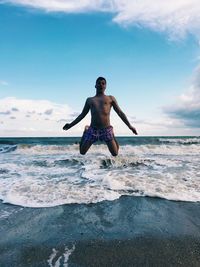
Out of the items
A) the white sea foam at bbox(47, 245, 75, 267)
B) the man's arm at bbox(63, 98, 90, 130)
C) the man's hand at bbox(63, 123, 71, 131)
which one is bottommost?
the white sea foam at bbox(47, 245, 75, 267)

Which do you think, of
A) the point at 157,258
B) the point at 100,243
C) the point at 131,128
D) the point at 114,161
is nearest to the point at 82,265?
the point at 100,243

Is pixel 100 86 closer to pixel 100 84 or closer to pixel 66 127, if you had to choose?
pixel 100 84

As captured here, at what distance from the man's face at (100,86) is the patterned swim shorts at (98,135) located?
2.81 ft

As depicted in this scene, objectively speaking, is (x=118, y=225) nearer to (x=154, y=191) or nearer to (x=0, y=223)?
(x=0, y=223)

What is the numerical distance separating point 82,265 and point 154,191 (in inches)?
185

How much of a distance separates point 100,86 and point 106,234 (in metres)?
3.03

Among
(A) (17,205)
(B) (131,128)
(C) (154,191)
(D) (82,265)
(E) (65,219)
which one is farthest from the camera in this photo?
(C) (154,191)

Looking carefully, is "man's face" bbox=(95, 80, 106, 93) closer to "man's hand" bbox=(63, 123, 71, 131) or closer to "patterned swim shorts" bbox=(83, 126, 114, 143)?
"patterned swim shorts" bbox=(83, 126, 114, 143)

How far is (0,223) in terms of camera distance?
5812 mm

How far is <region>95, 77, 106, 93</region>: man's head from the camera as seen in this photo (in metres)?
6.13

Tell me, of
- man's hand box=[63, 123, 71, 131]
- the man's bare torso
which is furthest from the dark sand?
the man's bare torso

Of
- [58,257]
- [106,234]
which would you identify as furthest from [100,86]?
[58,257]

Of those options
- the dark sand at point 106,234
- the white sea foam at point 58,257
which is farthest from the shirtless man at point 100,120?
the white sea foam at point 58,257

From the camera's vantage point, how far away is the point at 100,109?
634cm
